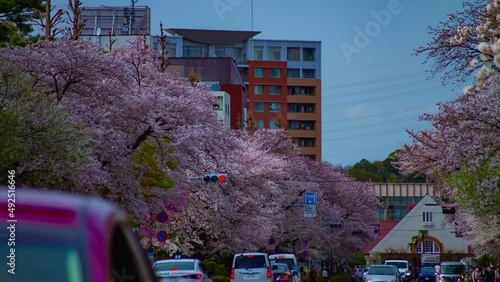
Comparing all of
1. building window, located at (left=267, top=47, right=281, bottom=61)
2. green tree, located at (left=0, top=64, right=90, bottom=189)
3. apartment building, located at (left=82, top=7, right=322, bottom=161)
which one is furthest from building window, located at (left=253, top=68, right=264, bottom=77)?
green tree, located at (left=0, top=64, right=90, bottom=189)

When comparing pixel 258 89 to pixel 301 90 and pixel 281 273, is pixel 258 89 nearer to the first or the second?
pixel 301 90

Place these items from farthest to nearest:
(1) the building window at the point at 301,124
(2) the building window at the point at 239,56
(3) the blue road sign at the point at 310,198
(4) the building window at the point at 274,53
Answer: (1) the building window at the point at 301,124 < (4) the building window at the point at 274,53 < (2) the building window at the point at 239,56 < (3) the blue road sign at the point at 310,198

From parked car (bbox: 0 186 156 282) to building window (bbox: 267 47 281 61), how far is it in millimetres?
136694

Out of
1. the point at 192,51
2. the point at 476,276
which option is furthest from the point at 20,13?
the point at 192,51

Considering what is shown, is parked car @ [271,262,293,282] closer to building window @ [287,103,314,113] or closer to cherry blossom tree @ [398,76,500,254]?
cherry blossom tree @ [398,76,500,254]

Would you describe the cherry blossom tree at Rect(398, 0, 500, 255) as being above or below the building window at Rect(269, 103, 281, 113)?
below

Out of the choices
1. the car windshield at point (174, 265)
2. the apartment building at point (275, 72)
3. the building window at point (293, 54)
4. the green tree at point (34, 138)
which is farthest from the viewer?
the building window at point (293, 54)

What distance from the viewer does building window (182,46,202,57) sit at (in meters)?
128

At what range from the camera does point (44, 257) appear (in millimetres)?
2945

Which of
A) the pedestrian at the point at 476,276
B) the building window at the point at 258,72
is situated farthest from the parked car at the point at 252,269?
the building window at the point at 258,72

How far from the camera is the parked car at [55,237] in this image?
2873mm

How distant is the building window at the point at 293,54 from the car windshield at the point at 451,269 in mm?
88206

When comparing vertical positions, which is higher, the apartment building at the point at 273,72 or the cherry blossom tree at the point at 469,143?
the apartment building at the point at 273,72

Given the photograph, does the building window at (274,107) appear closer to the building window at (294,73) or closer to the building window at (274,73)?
the building window at (274,73)
